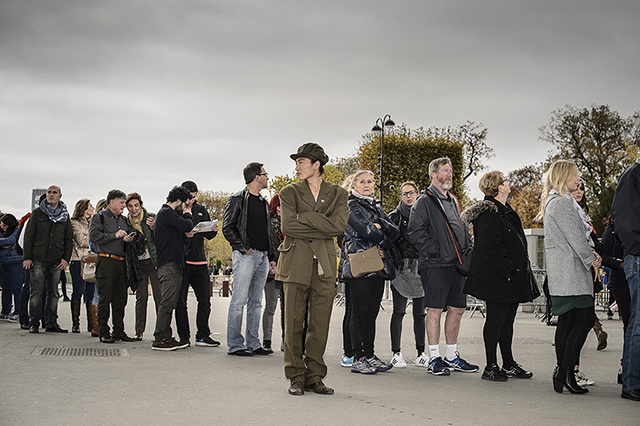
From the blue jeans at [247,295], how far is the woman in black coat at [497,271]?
2.80 meters

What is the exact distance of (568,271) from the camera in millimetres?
5766

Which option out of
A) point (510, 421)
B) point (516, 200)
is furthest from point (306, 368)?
point (516, 200)

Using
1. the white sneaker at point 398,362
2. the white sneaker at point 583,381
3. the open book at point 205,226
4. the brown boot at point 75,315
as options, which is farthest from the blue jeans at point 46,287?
the white sneaker at point 583,381

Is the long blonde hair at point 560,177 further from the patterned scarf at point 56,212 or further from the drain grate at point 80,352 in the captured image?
the patterned scarf at point 56,212

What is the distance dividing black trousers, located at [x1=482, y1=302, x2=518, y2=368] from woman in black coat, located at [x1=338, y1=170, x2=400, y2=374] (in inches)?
43.1

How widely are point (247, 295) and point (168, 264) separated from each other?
1150 millimetres

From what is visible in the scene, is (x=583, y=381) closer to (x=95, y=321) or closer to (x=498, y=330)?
(x=498, y=330)

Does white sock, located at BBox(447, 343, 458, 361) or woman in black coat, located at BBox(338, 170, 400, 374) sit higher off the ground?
woman in black coat, located at BBox(338, 170, 400, 374)

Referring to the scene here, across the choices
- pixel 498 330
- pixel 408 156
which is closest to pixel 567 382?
pixel 498 330

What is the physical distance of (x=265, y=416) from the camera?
14.7ft

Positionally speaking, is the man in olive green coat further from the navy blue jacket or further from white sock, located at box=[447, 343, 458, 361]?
the navy blue jacket

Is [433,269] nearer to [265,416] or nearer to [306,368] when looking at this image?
[306,368]

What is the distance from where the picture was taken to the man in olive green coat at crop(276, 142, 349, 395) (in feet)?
18.0

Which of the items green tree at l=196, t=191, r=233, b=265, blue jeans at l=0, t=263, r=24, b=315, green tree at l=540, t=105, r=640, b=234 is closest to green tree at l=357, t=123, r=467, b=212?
green tree at l=540, t=105, r=640, b=234
